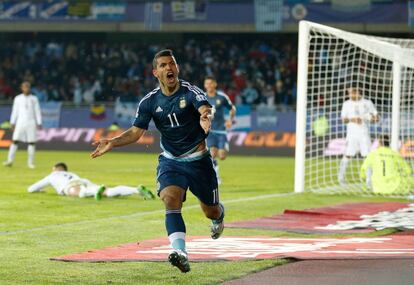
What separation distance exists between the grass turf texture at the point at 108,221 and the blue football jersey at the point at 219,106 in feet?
3.90

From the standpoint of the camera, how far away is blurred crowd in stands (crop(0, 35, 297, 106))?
4172cm

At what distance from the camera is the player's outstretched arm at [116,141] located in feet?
31.0

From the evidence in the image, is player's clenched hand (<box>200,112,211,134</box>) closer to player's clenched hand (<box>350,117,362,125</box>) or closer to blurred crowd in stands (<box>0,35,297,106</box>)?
player's clenched hand (<box>350,117,362,125</box>)

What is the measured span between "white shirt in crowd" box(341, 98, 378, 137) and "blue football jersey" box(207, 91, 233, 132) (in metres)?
2.61

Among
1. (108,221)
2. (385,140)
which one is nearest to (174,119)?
(108,221)

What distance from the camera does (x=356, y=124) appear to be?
71.0 feet

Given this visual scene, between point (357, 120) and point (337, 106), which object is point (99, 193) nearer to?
point (357, 120)

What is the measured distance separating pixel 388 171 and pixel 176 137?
10.6 meters

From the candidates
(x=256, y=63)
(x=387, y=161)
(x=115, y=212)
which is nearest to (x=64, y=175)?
(x=115, y=212)

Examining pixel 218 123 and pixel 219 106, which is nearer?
pixel 219 106

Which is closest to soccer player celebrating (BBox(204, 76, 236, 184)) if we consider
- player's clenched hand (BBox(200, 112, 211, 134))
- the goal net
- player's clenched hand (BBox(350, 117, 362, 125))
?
the goal net

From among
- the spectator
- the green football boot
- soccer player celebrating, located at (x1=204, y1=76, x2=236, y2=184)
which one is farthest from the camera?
the spectator

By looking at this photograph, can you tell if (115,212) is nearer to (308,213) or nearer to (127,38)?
(308,213)

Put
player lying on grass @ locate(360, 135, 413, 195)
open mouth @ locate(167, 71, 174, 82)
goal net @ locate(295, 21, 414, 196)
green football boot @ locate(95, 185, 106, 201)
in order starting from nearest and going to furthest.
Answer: open mouth @ locate(167, 71, 174, 82) < green football boot @ locate(95, 185, 106, 201) < goal net @ locate(295, 21, 414, 196) < player lying on grass @ locate(360, 135, 413, 195)
